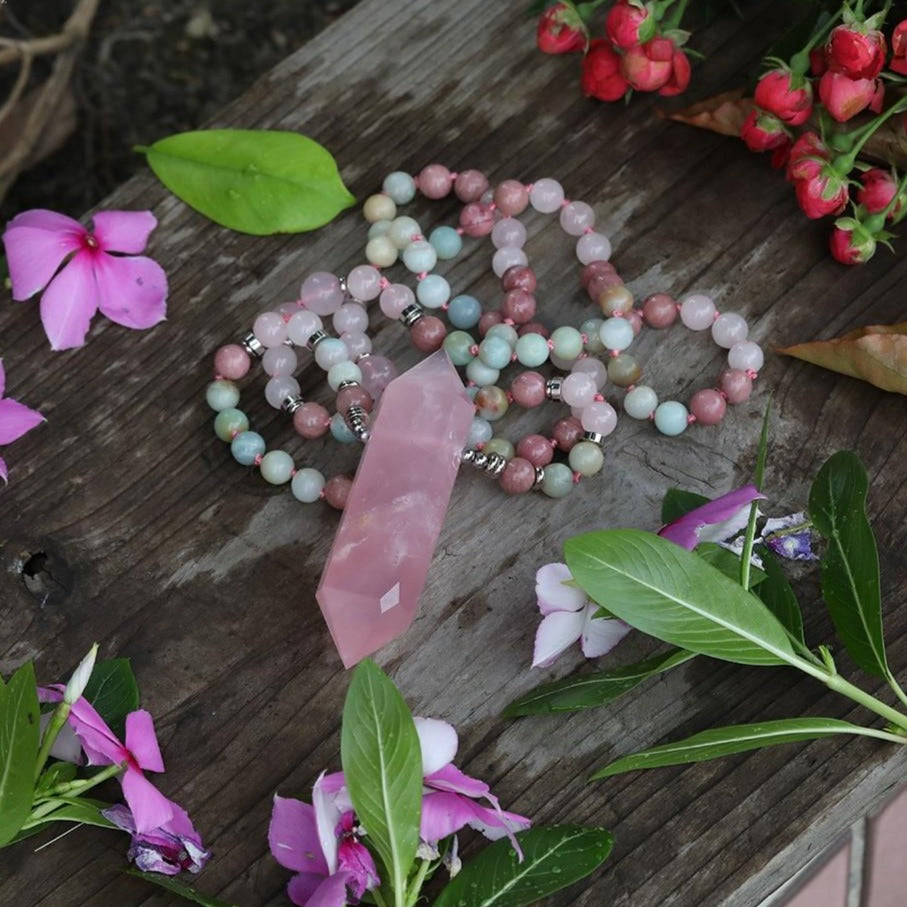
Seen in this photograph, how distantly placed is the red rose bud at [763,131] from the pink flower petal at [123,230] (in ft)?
1.45

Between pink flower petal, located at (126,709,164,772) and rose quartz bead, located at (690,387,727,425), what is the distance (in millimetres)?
412

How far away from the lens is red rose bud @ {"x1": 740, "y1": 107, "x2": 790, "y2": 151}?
85 centimetres

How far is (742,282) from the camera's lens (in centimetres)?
88

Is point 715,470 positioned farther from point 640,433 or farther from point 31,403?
point 31,403

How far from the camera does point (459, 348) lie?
2.79 ft

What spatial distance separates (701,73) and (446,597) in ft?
1.53

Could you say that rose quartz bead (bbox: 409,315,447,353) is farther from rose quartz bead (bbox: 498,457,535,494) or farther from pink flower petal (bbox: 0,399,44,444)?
pink flower petal (bbox: 0,399,44,444)

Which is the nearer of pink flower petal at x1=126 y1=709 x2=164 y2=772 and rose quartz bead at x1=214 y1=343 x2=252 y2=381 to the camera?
pink flower petal at x1=126 y1=709 x2=164 y2=772

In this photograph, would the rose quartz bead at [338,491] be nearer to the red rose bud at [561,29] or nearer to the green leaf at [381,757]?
the green leaf at [381,757]

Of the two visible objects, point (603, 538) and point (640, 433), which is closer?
point (603, 538)

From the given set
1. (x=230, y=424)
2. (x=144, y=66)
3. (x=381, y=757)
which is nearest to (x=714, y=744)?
(x=381, y=757)

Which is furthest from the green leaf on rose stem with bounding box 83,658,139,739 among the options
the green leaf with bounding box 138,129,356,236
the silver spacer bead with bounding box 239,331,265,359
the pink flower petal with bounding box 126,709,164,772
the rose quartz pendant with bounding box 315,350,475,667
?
the green leaf with bounding box 138,129,356,236

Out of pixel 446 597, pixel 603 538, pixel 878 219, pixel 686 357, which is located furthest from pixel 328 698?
pixel 878 219

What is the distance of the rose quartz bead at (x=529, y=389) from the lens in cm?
84
